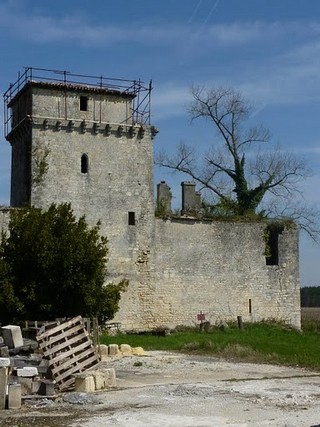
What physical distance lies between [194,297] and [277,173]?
415 inches

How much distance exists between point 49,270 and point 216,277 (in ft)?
36.7

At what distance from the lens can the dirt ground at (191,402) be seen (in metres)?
11.1

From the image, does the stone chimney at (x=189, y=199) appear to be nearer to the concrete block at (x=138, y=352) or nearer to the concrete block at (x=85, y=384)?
the concrete block at (x=138, y=352)

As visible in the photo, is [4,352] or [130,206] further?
[130,206]

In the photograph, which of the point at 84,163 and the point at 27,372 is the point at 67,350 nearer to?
the point at 27,372

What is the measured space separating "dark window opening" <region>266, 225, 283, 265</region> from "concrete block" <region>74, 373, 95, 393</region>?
21826 mm

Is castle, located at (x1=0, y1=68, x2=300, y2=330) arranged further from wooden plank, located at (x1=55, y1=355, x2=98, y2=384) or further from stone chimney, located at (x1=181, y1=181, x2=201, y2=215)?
wooden plank, located at (x1=55, y1=355, x2=98, y2=384)

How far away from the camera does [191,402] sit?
41.8ft

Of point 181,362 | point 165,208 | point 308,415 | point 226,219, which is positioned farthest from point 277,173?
point 308,415

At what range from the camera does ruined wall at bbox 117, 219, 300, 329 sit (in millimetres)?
31891

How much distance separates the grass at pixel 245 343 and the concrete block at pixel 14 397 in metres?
8.86

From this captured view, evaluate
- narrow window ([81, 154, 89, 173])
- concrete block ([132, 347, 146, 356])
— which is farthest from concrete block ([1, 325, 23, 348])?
narrow window ([81, 154, 89, 173])

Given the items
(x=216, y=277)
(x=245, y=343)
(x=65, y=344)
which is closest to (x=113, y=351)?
(x=245, y=343)

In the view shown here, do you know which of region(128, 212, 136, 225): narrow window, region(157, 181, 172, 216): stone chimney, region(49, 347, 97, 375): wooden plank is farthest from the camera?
region(157, 181, 172, 216): stone chimney
